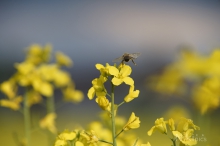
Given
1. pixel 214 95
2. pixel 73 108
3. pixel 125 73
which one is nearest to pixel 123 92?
pixel 73 108

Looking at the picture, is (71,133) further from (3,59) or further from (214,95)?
(3,59)

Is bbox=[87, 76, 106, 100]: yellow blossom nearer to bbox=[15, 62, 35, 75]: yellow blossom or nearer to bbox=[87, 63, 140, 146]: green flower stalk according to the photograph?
bbox=[87, 63, 140, 146]: green flower stalk

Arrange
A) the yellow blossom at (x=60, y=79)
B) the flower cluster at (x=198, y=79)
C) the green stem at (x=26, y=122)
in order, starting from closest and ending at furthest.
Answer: the flower cluster at (x=198, y=79) → the green stem at (x=26, y=122) → the yellow blossom at (x=60, y=79)

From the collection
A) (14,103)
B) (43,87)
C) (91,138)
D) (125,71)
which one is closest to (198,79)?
(43,87)

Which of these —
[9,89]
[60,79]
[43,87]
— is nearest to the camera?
[9,89]

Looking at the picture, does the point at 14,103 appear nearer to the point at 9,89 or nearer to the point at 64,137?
the point at 9,89

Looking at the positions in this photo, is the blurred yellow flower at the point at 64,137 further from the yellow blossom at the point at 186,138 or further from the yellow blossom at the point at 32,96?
the yellow blossom at the point at 32,96

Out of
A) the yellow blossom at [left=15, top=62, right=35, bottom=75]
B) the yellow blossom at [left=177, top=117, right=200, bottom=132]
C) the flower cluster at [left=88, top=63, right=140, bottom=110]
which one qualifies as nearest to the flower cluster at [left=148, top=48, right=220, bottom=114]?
the yellow blossom at [left=177, top=117, right=200, bottom=132]

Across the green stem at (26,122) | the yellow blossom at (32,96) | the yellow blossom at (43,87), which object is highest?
the yellow blossom at (43,87)

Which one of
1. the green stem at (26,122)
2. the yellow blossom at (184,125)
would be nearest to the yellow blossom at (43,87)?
the green stem at (26,122)
